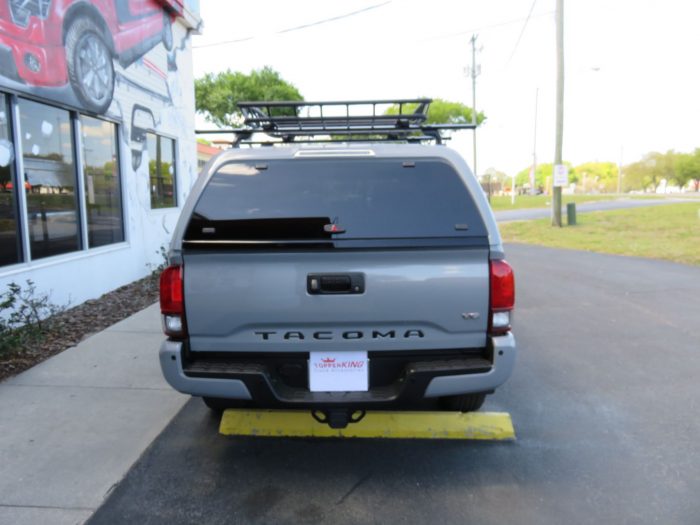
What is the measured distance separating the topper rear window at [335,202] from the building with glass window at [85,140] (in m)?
4.16

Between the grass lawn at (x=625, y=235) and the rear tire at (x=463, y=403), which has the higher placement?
the grass lawn at (x=625, y=235)

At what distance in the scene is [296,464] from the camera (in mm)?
3473

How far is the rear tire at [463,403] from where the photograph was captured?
3791 millimetres

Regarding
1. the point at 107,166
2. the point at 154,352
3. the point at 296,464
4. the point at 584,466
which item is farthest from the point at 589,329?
the point at 107,166

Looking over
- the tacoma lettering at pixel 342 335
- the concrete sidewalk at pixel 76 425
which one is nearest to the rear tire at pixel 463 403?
the tacoma lettering at pixel 342 335

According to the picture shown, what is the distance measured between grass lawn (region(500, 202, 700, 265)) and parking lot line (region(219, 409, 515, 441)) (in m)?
9.66

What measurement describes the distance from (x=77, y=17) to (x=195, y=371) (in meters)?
6.60

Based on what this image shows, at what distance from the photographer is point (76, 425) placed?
3.92 m

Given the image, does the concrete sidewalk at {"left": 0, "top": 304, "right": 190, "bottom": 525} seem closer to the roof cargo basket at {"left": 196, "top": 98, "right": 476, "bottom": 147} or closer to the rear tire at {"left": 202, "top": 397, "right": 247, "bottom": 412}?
the rear tire at {"left": 202, "top": 397, "right": 247, "bottom": 412}

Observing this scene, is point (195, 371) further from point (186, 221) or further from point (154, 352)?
point (154, 352)

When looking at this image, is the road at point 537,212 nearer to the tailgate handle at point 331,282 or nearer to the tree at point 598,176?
the tailgate handle at point 331,282

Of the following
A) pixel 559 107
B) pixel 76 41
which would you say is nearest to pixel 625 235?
pixel 559 107

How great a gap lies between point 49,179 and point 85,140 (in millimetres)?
1165

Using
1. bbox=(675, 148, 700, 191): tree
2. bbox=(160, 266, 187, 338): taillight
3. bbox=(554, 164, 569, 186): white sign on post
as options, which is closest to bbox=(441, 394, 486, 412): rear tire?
bbox=(160, 266, 187, 338): taillight
